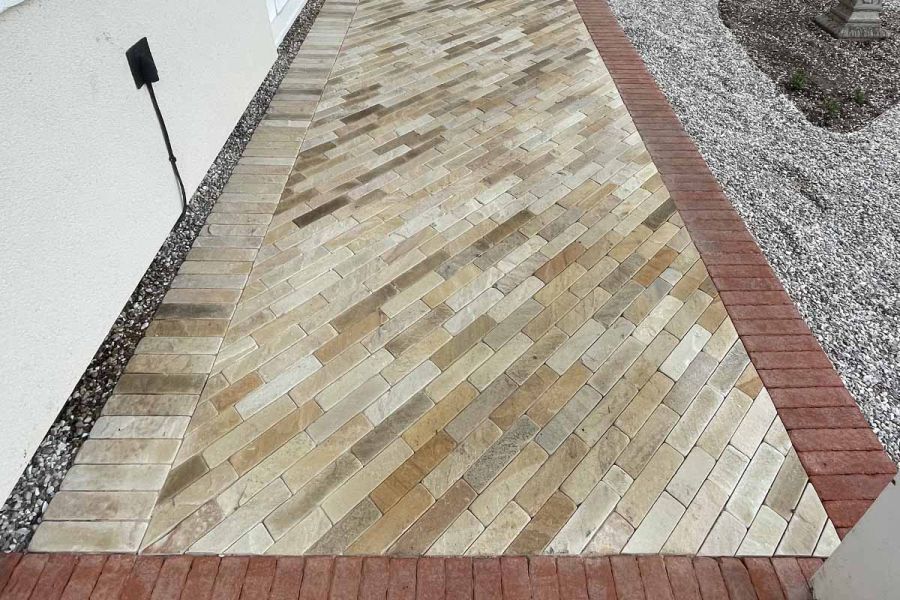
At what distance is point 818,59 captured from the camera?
5766 millimetres

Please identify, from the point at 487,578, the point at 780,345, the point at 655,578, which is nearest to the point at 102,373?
the point at 487,578

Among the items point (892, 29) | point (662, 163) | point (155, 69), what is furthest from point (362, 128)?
point (892, 29)

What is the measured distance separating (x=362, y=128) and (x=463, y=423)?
117 inches

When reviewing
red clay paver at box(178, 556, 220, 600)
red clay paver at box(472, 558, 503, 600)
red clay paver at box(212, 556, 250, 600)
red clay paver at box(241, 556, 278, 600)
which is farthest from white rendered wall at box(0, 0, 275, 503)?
red clay paver at box(472, 558, 503, 600)

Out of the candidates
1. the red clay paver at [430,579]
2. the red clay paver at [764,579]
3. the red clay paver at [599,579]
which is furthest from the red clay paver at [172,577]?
the red clay paver at [764,579]

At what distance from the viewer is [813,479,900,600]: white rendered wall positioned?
1602mm

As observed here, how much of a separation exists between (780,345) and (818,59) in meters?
4.63

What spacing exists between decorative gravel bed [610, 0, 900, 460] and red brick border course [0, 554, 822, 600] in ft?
3.49

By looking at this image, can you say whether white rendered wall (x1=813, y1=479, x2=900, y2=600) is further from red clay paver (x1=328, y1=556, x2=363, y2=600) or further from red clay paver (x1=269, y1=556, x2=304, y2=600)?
red clay paver (x1=269, y1=556, x2=304, y2=600)

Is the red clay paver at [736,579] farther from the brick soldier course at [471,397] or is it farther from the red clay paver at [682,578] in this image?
the red clay paver at [682,578]

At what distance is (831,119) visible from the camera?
484cm

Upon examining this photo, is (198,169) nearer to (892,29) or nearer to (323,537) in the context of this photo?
(323,537)

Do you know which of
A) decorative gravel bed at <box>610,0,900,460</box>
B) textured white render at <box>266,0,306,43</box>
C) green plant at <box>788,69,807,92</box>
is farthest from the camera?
textured white render at <box>266,0,306,43</box>

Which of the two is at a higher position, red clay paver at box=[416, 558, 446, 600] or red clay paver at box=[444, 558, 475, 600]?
red clay paver at box=[416, 558, 446, 600]
